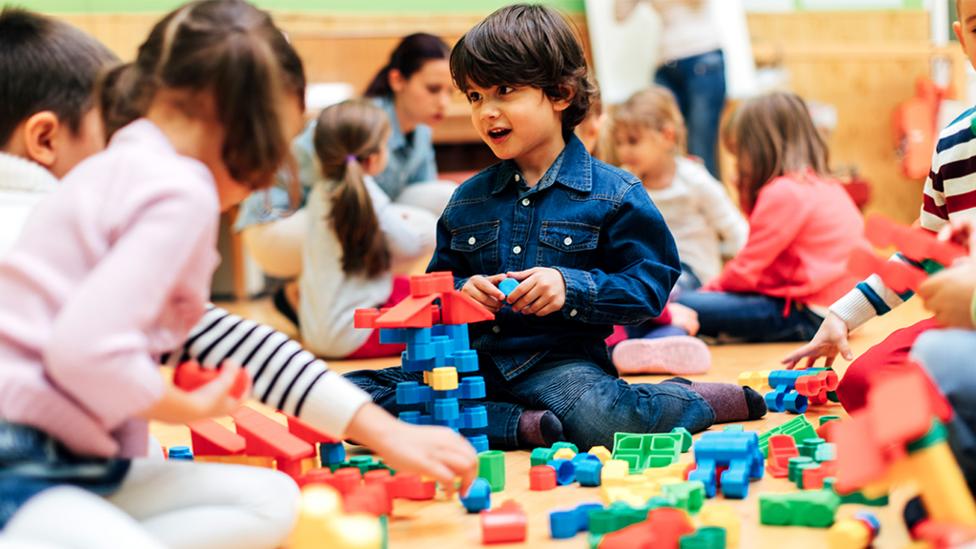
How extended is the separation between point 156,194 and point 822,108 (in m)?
3.86

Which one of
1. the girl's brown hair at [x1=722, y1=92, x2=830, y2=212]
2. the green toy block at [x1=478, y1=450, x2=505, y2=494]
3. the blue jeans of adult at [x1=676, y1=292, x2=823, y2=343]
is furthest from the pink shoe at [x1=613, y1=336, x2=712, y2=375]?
the green toy block at [x1=478, y1=450, x2=505, y2=494]

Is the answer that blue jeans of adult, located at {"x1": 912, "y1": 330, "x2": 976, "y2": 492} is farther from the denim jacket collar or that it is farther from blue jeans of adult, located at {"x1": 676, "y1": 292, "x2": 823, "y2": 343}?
blue jeans of adult, located at {"x1": 676, "y1": 292, "x2": 823, "y2": 343}

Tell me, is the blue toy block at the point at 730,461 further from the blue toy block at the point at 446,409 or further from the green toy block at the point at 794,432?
the blue toy block at the point at 446,409

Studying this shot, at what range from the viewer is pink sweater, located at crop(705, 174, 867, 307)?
240cm

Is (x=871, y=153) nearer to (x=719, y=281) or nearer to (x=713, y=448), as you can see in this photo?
(x=719, y=281)

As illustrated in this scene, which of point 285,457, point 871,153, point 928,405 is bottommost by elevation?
point 871,153

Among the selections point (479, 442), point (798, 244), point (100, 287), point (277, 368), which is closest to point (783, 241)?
point (798, 244)

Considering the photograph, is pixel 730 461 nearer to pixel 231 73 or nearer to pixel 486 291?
pixel 486 291

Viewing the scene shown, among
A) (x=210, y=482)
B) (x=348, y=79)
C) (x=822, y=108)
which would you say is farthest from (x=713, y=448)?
(x=822, y=108)

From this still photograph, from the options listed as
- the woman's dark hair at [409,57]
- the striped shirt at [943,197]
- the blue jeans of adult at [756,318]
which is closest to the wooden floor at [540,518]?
the striped shirt at [943,197]

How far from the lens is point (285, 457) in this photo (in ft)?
3.88

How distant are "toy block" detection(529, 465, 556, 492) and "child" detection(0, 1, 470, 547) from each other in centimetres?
27

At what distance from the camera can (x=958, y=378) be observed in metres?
0.90

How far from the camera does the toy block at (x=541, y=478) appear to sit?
1232 mm
